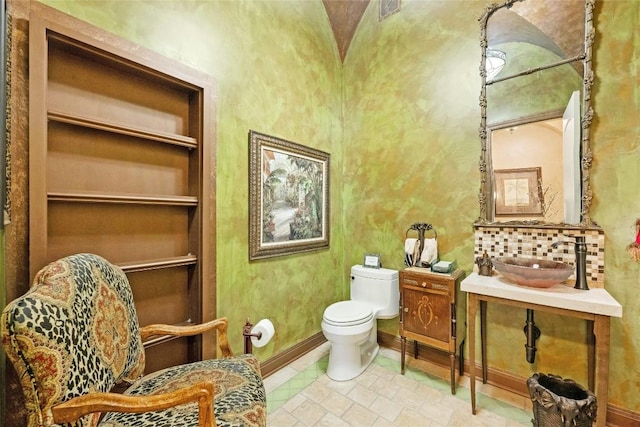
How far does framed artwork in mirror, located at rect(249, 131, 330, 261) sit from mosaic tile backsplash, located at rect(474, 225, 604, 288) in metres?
1.42

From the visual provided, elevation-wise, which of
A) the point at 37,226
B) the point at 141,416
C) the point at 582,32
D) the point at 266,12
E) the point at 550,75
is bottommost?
the point at 141,416

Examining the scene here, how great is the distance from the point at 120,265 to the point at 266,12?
7.14 feet

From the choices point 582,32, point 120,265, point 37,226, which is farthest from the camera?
point 582,32

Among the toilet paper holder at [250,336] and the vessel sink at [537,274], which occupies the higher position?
the vessel sink at [537,274]

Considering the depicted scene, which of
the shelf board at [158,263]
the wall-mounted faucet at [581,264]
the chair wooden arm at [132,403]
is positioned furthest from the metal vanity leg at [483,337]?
the shelf board at [158,263]

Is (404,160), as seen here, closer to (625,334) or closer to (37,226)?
(625,334)

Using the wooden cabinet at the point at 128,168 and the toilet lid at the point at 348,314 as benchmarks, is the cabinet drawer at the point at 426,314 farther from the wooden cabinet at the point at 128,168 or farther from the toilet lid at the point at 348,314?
the wooden cabinet at the point at 128,168

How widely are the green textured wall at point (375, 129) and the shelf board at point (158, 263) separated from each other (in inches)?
9.0

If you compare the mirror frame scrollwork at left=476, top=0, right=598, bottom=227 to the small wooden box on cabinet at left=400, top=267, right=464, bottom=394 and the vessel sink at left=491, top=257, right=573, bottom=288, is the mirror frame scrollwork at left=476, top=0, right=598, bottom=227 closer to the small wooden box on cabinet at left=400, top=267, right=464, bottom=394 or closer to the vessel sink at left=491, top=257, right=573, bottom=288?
the vessel sink at left=491, top=257, right=573, bottom=288

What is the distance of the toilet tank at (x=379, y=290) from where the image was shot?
2.41 m

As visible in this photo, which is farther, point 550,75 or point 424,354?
point 424,354

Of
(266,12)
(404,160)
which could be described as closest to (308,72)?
(266,12)

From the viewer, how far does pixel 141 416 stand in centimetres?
108

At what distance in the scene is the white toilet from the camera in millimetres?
2111
